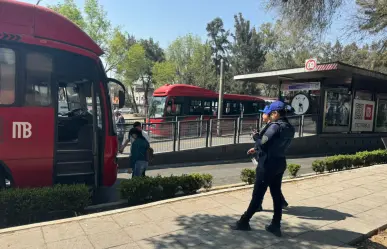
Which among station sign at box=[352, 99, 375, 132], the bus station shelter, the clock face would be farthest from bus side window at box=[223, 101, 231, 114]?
station sign at box=[352, 99, 375, 132]

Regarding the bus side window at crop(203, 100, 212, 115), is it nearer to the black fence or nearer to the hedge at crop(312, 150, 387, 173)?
the black fence

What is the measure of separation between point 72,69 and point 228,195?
3.95 meters

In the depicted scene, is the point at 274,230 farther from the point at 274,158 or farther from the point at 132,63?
the point at 132,63

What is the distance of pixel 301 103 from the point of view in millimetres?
16438

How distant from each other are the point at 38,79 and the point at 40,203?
225cm

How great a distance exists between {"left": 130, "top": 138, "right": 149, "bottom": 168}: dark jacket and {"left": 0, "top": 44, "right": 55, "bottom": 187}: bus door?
1.85 meters

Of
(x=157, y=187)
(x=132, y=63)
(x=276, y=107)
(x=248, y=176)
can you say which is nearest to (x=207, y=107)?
(x=248, y=176)

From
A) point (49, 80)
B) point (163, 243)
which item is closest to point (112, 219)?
point (163, 243)

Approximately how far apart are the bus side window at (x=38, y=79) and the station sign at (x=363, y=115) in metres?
16.0

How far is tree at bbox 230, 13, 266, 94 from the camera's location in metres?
47.5

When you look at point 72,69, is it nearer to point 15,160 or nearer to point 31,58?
point 31,58

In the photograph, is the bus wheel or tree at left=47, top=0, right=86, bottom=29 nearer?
the bus wheel

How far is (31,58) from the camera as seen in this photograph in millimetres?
5379

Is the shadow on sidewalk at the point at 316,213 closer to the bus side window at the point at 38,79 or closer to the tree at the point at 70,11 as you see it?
the bus side window at the point at 38,79
